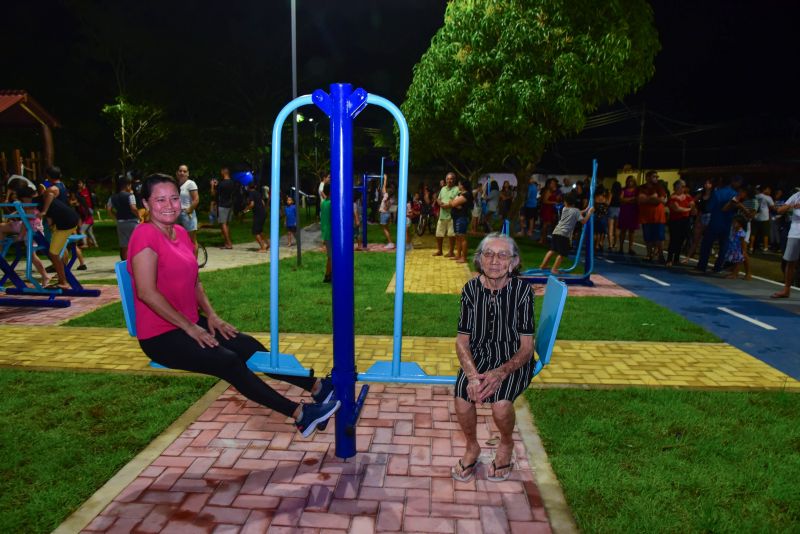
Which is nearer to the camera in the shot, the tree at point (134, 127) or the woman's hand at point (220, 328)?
the woman's hand at point (220, 328)

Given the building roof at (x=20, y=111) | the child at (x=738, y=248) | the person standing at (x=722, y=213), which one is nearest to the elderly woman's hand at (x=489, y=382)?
the child at (x=738, y=248)

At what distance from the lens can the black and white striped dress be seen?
3148 mm

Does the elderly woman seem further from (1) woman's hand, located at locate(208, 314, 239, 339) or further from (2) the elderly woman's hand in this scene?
(1) woman's hand, located at locate(208, 314, 239, 339)

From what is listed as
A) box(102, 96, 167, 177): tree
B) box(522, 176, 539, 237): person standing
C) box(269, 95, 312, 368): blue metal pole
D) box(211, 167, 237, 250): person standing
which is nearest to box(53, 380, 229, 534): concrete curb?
box(269, 95, 312, 368): blue metal pole

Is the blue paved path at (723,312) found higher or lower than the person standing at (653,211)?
lower

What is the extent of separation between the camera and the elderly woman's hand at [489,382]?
3.06 metres

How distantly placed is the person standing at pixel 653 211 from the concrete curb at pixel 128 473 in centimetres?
1063

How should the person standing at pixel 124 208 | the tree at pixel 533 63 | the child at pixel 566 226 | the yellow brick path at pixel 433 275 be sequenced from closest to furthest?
the yellow brick path at pixel 433 275, the child at pixel 566 226, the person standing at pixel 124 208, the tree at pixel 533 63

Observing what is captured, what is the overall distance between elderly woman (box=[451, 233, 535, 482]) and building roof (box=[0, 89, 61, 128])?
56.5 feet

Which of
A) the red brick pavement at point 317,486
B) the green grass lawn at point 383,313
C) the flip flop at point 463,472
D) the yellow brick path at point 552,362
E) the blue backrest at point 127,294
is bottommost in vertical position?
the red brick pavement at point 317,486

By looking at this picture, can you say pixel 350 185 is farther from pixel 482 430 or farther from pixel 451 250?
pixel 451 250

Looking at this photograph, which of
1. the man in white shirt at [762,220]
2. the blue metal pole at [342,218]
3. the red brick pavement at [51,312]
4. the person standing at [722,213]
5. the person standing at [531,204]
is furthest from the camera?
the person standing at [531,204]

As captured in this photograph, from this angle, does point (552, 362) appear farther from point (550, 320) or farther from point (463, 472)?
point (463, 472)

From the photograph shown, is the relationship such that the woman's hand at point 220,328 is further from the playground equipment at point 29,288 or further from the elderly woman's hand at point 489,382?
the playground equipment at point 29,288
